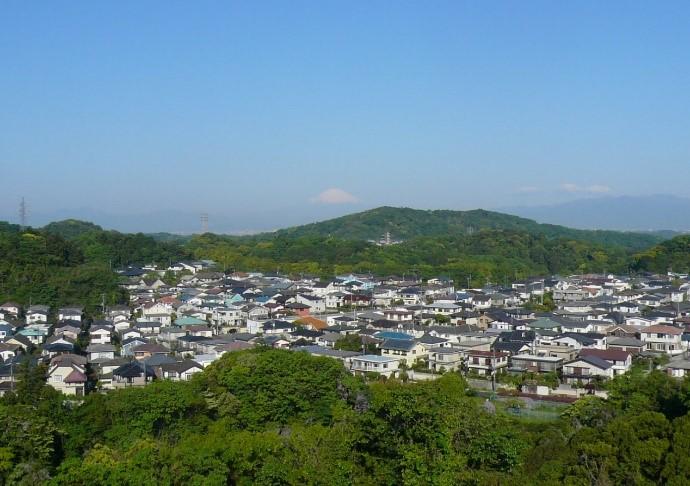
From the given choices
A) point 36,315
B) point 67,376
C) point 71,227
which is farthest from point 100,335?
point 71,227

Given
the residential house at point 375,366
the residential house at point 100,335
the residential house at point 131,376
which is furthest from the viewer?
the residential house at point 100,335

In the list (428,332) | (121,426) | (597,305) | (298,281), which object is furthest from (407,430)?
(298,281)

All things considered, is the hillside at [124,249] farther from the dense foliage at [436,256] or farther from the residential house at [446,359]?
the residential house at [446,359]

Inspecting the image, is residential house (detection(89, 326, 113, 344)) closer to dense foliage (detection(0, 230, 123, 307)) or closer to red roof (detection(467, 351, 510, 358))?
dense foliage (detection(0, 230, 123, 307))

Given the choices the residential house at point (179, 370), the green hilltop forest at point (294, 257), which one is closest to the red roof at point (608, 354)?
the residential house at point (179, 370)

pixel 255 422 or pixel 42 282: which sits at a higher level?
pixel 42 282

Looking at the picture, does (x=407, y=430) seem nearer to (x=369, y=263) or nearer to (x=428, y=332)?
(x=428, y=332)

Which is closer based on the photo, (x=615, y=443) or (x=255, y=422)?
(x=615, y=443)
